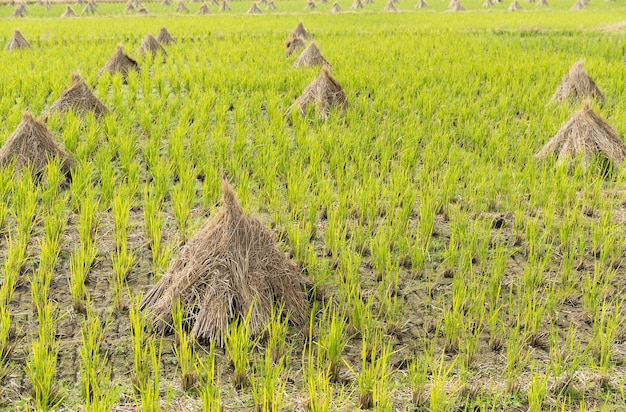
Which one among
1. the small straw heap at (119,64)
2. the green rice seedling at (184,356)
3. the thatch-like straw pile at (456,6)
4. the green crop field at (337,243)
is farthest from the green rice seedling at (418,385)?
the thatch-like straw pile at (456,6)

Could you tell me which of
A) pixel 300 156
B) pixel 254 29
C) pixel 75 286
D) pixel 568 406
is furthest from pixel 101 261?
pixel 254 29

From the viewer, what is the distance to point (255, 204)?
3633 mm

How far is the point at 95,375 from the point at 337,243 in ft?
4.61

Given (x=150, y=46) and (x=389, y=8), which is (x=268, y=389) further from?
(x=389, y=8)

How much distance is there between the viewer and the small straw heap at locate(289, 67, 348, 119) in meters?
5.59

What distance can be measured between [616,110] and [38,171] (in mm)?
5072

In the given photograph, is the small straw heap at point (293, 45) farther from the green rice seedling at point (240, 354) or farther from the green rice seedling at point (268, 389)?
the green rice seedling at point (268, 389)

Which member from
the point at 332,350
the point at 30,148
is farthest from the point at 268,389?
the point at 30,148

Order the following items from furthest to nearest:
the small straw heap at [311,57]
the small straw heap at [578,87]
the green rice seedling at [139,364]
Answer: the small straw heap at [311,57] → the small straw heap at [578,87] → the green rice seedling at [139,364]

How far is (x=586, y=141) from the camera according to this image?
4309 mm

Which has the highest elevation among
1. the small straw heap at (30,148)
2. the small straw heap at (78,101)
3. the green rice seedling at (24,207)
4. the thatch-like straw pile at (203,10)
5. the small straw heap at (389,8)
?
the small straw heap at (389,8)

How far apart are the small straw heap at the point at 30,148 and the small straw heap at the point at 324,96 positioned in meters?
2.36

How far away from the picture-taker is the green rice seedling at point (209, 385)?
1.77 m

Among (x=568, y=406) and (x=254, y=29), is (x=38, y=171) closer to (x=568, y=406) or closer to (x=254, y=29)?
(x=568, y=406)
